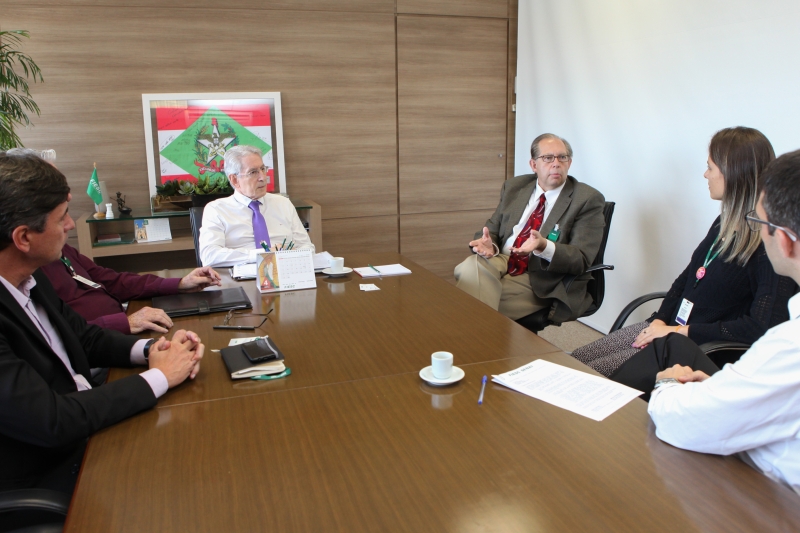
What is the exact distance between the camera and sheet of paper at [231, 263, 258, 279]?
2.86m

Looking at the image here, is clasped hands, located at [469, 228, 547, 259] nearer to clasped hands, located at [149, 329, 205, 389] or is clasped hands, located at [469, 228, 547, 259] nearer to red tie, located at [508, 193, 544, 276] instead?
red tie, located at [508, 193, 544, 276]

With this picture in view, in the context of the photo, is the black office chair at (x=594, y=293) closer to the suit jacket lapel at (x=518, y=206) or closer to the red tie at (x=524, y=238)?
the red tie at (x=524, y=238)

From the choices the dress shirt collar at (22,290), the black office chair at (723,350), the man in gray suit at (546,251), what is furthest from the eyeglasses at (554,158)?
the dress shirt collar at (22,290)

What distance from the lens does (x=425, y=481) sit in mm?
1204

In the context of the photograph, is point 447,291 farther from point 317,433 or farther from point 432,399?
point 317,433

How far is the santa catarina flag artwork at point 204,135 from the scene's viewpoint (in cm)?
450

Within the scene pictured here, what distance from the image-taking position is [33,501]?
4.01 feet

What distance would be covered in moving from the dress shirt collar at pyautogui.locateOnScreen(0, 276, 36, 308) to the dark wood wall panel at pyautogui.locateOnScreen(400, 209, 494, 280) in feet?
12.4

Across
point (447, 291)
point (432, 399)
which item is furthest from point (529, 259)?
point (432, 399)

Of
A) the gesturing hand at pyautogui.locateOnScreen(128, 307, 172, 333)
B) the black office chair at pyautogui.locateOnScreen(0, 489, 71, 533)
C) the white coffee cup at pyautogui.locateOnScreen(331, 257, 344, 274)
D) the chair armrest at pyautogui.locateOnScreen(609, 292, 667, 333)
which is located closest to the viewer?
the black office chair at pyautogui.locateOnScreen(0, 489, 71, 533)

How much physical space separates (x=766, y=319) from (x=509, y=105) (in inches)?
143

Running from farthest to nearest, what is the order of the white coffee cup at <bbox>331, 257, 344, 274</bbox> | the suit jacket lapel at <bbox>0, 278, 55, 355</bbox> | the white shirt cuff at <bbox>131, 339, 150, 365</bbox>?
the white coffee cup at <bbox>331, 257, 344, 274</bbox> → the white shirt cuff at <bbox>131, 339, 150, 365</bbox> → the suit jacket lapel at <bbox>0, 278, 55, 355</bbox>

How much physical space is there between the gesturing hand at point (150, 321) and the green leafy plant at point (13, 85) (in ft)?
6.89

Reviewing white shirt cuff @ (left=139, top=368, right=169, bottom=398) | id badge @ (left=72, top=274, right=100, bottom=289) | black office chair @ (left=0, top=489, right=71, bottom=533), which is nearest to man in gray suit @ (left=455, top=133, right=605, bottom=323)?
id badge @ (left=72, top=274, right=100, bottom=289)
